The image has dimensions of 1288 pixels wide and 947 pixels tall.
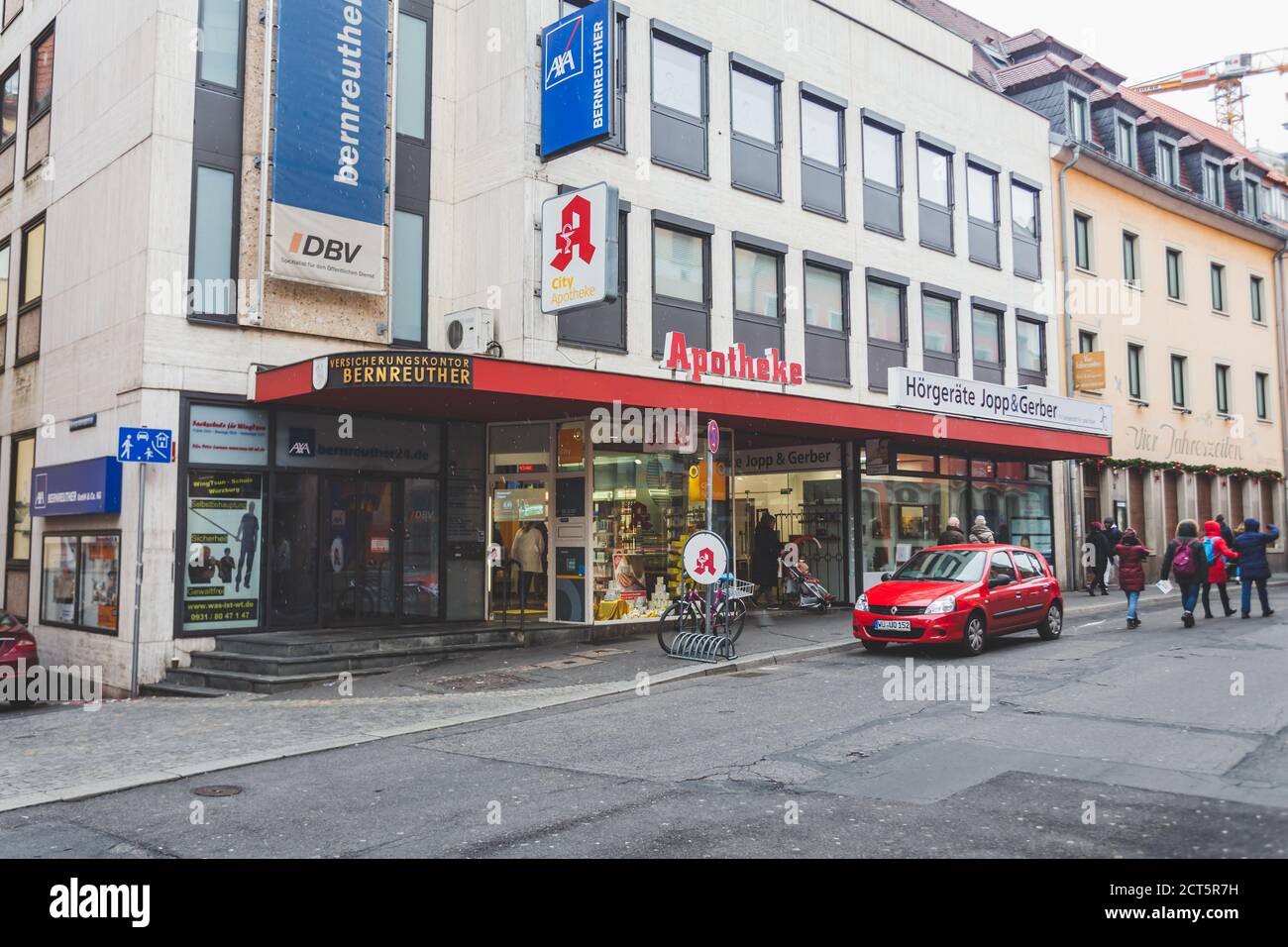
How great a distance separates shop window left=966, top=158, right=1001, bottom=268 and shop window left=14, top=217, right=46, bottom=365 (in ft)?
63.5

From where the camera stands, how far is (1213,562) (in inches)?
710

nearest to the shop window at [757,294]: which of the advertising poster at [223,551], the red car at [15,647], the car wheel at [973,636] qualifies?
the car wheel at [973,636]

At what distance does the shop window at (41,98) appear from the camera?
1880cm

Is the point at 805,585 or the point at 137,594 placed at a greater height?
the point at 137,594

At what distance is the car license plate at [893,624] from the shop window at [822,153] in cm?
974

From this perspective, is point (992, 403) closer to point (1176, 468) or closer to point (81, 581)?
point (1176, 468)

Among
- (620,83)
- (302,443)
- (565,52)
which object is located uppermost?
(620,83)

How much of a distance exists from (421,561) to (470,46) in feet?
27.4

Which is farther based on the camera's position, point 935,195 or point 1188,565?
point 935,195

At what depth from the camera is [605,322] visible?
17.1m

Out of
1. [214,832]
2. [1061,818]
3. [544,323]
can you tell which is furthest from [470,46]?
[1061,818]

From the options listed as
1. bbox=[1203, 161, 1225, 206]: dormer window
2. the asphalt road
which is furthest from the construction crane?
the asphalt road

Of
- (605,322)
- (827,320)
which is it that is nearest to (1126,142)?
(827,320)

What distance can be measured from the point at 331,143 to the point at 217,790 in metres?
10.5
